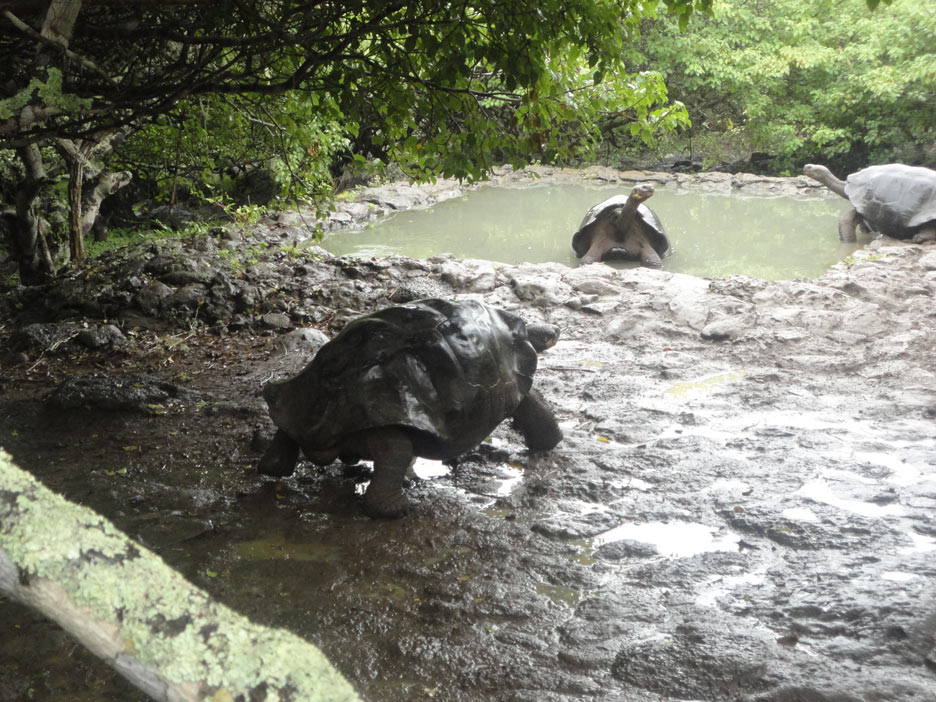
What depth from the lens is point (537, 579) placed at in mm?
3307

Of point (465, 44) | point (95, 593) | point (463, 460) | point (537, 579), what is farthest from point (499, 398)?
point (95, 593)

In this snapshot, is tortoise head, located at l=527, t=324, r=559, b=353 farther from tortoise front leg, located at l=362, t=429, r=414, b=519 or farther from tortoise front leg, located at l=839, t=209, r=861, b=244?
tortoise front leg, located at l=839, t=209, r=861, b=244

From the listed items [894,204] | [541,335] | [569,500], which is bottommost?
[569,500]

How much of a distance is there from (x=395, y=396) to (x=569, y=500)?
1107mm

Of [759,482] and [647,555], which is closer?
[647,555]

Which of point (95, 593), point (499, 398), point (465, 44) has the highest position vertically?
point (465, 44)

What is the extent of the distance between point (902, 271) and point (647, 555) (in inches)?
268

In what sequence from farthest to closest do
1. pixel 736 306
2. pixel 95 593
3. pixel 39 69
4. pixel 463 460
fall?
pixel 736 306 → pixel 463 460 → pixel 39 69 → pixel 95 593

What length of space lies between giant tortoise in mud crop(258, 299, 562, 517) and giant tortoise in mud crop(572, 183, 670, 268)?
7.15 metres

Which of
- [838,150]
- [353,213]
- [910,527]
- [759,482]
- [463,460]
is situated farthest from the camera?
[838,150]

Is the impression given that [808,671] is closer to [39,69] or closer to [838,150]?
[39,69]

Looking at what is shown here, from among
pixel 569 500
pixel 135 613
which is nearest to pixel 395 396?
pixel 569 500

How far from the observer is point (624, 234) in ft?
37.6

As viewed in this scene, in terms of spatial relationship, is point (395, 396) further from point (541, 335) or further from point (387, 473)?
point (541, 335)
